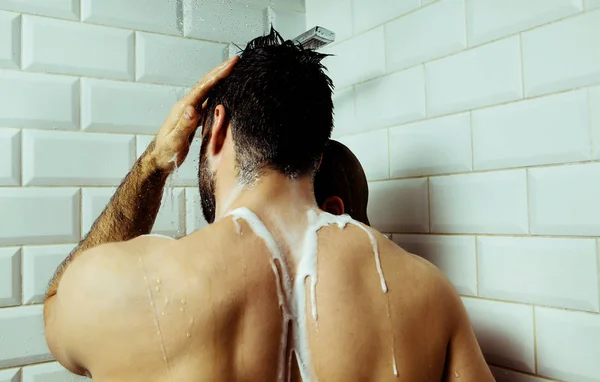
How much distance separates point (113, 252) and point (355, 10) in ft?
3.22

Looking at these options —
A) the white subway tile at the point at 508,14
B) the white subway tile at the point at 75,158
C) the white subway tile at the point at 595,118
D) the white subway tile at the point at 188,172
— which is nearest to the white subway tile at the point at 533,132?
the white subway tile at the point at 595,118

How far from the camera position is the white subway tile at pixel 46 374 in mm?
1110

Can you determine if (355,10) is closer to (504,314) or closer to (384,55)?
(384,55)

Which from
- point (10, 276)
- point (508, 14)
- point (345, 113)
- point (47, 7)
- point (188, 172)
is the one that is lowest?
point (10, 276)

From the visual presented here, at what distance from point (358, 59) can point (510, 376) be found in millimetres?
854

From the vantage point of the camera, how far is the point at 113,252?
67 centimetres

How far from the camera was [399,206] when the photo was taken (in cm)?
119

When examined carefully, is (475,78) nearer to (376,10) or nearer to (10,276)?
(376,10)

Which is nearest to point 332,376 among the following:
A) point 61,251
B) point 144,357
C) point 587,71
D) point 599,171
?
point 144,357

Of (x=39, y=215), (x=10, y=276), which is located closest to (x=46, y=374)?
(x=10, y=276)

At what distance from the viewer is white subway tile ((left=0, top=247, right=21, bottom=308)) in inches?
43.1

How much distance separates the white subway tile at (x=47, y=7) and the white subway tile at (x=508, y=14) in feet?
3.08

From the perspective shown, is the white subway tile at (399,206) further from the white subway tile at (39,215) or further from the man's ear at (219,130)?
the white subway tile at (39,215)

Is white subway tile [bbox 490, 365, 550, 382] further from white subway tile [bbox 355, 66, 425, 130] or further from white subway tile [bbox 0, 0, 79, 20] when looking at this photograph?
white subway tile [bbox 0, 0, 79, 20]
